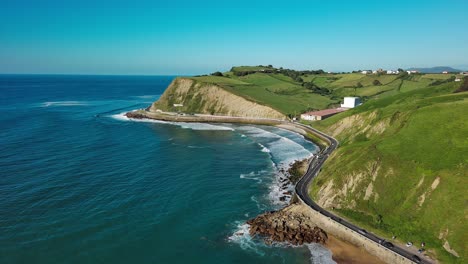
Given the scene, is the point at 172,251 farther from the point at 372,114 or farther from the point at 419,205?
the point at 372,114

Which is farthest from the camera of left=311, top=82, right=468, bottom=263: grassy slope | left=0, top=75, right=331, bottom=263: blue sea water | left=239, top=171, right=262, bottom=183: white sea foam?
left=239, top=171, right=262, bottom=183: white sea foam

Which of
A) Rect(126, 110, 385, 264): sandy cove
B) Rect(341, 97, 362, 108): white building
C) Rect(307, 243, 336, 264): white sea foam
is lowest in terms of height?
Rect(307, 243, 336, 264): white sea foam

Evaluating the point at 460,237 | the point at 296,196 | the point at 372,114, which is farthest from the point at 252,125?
the point at 460,237

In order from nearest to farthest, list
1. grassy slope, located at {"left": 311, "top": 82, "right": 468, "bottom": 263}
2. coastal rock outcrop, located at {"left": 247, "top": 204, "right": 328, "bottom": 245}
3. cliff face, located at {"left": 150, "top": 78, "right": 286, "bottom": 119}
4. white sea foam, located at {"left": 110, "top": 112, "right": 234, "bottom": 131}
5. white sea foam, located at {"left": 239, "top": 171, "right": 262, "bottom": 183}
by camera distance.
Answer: grassy slope, located at {"left": 311, "top": 82, "right": 468, "bottom": 263}
coastal rock outcrop, located at {"left": 247, "top": 204, "right": 328, "bottom": 245}
white sea foam, located at {"left": 239, "top": 171, "right": 262, "bottom": 183}
white sea foam, located at {"left": 110, "top": 112, "right": 234, "bottom": 131}
cliff face, located at {"left": 150, "top": 78, "right": 286, "bottom": 119}

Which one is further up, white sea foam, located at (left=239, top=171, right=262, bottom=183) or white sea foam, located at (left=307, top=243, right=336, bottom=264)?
white sea foam, located at (left=239, top=171, right=262, bottom=183)

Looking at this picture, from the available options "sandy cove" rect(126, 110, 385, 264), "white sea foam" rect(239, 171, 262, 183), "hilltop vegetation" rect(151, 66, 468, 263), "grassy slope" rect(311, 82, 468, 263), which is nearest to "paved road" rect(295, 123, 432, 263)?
"hilltop vegetation" rect(151, 66, 468, 263)

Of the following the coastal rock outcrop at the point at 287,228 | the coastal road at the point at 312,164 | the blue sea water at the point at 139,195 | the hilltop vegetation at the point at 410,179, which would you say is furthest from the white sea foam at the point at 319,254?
the hilltop vegetation at the point at 410,179

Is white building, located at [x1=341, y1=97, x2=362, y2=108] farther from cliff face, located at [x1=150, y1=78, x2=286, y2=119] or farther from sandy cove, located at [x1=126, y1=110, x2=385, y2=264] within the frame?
sandy cove, located at [x1=126, y1=110, x2=385, y2=264]

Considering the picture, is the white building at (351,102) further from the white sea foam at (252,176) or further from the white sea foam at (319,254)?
the white sea foam at (319,254)
